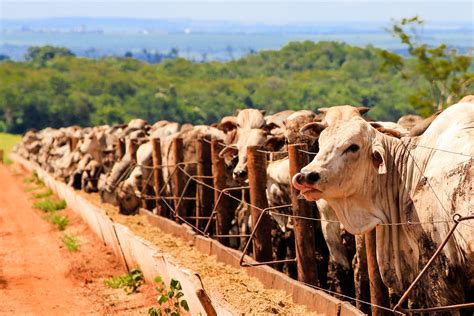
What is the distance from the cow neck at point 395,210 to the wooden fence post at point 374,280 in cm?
57

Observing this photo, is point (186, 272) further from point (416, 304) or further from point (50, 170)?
point (50, 170)

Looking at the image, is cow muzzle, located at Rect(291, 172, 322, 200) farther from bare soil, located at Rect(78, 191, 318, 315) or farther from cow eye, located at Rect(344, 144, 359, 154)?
bare soil, located at Rect(78, 191, 318, 315)

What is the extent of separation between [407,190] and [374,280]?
126 centimetres

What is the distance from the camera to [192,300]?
987 cm

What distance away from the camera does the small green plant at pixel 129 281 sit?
42.8ft

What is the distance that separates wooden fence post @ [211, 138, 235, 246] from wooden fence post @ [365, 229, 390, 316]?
5.49m

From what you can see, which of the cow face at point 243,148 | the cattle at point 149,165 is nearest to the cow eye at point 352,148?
the cow face at point 243,148

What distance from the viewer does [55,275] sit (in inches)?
571

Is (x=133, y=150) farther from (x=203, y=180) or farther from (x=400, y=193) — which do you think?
(x=400, y=193)

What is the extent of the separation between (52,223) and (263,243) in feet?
30.5

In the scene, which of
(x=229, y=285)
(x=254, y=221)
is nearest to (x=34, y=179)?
(x=254, y=221)

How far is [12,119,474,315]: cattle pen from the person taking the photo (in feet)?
31.9

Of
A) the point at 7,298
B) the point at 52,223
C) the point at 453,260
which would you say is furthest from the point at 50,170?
the point at 453,260

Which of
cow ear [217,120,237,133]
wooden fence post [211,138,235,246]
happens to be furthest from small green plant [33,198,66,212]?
wooden fence post [211,138,235,246]
